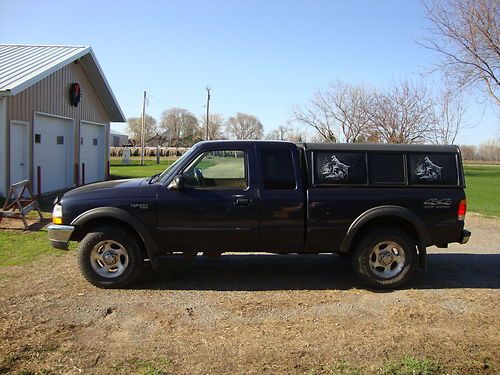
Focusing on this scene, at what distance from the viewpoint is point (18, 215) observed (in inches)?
383

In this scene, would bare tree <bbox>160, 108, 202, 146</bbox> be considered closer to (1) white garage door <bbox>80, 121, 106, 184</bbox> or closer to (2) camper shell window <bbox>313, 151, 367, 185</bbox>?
(1) white garage door <bbox>80, 121, 106, 184</bbox>

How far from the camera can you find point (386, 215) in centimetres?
588

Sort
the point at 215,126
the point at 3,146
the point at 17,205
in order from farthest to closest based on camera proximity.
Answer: the point at 215,126, the point at 3,146, the point at 17,205

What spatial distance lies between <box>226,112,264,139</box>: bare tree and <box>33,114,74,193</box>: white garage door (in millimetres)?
77887

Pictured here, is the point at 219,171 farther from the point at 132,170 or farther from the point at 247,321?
the point at 132,170

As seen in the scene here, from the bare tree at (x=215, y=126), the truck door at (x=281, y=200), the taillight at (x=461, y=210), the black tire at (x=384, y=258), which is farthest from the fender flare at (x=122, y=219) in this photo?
the bare tree at (x=215, y=126)

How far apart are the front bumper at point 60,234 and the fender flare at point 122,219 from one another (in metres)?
0.11

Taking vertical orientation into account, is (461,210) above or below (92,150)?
below

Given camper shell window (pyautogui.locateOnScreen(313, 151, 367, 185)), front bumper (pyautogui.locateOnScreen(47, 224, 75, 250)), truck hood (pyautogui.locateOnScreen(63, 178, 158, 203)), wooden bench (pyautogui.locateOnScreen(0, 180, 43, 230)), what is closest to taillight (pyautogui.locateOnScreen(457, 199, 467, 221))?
camper shell window (pyautogui.locateOnScreen(313, 151, 367, 185))

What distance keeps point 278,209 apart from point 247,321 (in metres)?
1.54

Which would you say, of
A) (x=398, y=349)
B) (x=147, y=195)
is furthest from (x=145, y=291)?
(x=398, y=349)

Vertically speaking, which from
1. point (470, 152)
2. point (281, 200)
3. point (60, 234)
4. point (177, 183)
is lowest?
point (60, 234)

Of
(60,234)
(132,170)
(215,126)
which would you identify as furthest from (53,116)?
(215,126)

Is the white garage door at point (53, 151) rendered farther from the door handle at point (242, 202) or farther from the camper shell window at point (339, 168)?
the camper shell window at point (339, 168)
